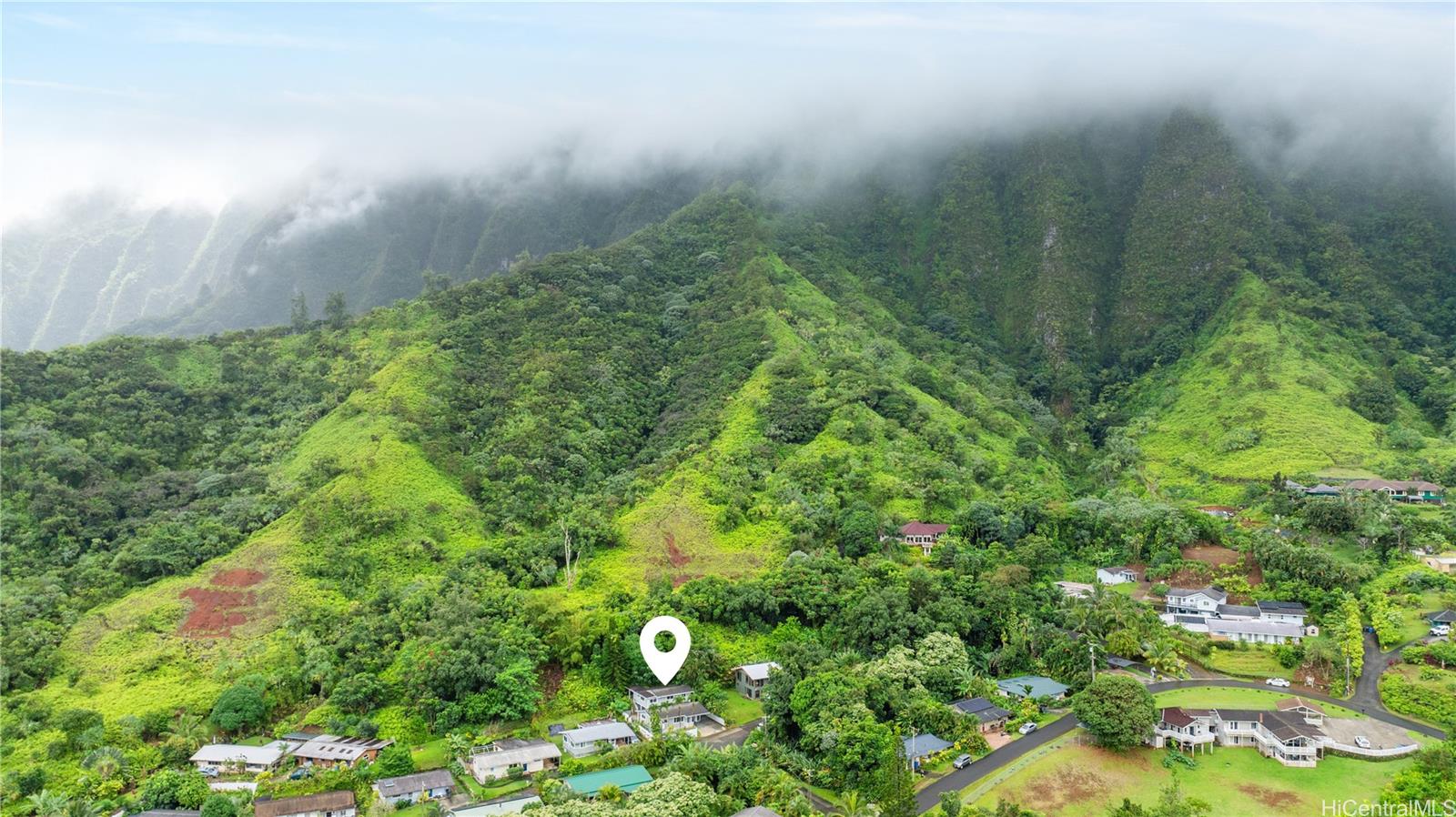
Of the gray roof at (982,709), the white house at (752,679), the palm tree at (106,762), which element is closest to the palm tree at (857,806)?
the gray roof at (982,709)

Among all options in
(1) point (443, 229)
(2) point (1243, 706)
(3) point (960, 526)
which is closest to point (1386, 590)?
(2) point (1243, 706)

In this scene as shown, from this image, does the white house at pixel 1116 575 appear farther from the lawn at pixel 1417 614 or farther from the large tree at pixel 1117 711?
the large tree at pixel 1117 711

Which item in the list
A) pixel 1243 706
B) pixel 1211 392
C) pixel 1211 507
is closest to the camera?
pixel 1243 706

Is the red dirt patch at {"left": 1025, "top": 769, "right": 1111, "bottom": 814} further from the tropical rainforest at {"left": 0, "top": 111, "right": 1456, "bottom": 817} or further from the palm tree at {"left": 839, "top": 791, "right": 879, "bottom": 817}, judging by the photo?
the palm tree at {"left": 839, "top": 791, "right": 879, "bottom": 817}

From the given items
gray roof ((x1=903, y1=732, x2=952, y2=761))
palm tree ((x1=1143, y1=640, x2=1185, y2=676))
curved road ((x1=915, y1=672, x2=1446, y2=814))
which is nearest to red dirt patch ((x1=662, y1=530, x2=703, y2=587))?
gray roof ((x1=903, y1=732, x2=952, y2=761))

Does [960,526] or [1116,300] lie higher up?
[1116,300]

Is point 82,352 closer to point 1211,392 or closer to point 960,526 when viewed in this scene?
point 960,526

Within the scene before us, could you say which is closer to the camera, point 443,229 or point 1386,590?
point 1386,590
